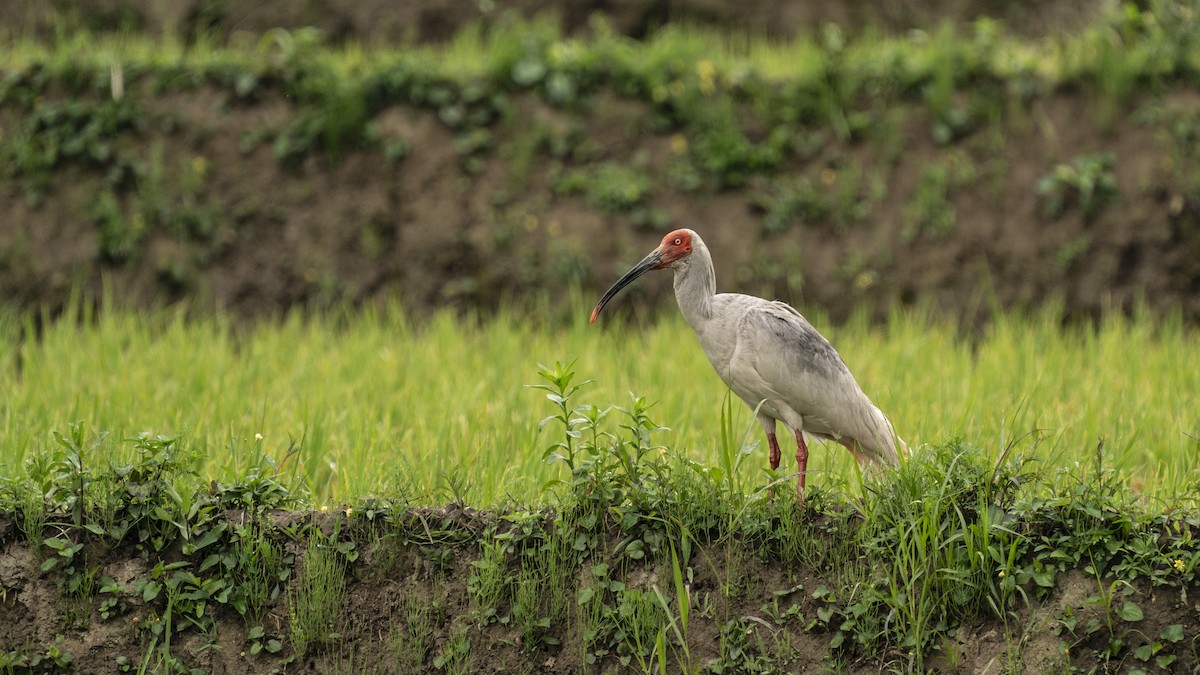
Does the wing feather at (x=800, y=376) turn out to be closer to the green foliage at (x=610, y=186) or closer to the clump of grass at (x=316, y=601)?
the clump of grass at (x=316, y=601)

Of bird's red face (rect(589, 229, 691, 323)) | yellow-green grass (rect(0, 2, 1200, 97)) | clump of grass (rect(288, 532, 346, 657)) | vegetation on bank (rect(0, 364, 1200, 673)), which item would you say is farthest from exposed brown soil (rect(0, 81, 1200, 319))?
clump of grass (rect(288, 532, 346, 657))

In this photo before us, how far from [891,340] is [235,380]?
12.8 ft

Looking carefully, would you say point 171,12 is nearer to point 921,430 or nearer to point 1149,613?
point 921,430

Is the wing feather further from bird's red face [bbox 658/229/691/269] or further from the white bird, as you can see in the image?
bird's red face [bbox 658/229/691/269]

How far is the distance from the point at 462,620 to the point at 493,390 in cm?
228

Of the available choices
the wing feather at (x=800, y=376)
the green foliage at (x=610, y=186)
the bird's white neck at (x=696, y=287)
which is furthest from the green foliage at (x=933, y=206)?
the bird's white neck at (x=696, y=287)

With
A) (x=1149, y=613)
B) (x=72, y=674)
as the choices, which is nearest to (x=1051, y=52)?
(x=1149, y=613)

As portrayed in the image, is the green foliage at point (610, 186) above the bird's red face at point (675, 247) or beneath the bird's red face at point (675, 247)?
beneath

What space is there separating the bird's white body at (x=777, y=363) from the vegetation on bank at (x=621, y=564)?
338mm

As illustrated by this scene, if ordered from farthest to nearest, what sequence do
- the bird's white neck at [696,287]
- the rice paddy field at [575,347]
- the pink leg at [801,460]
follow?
the bird's white neck at [696,287]
the pink leg at [801,460]
the rice paddy field at [575,347]

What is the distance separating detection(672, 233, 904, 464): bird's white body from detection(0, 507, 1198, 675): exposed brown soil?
26.7 inches

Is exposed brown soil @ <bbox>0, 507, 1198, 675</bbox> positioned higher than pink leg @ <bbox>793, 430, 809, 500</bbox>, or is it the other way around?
pink leg @ <bbox>793, 430, 809, 500</bbox>

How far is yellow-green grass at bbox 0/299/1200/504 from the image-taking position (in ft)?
16.6

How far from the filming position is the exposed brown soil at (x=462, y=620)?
13.6 ft
